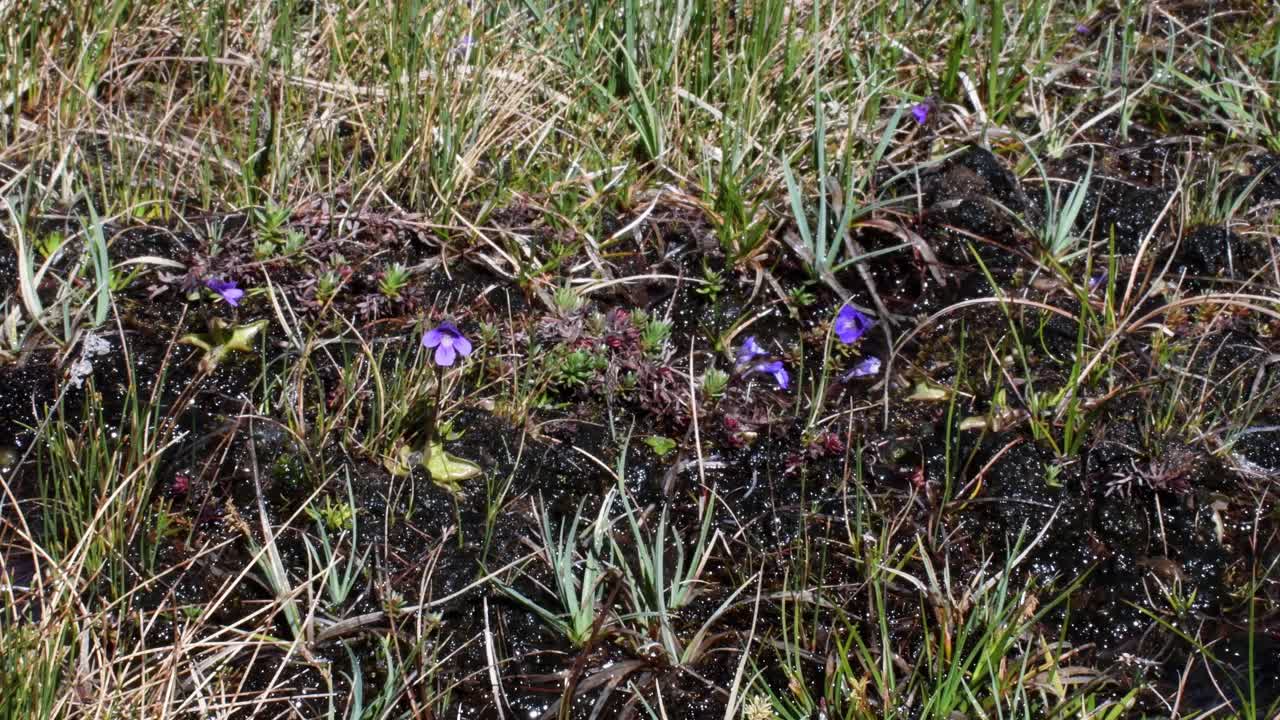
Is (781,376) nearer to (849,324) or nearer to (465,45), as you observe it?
(849,324)

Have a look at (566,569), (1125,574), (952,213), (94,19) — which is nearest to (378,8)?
(94,19)

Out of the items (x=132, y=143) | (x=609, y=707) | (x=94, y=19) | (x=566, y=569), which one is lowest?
(x=609, y=707)

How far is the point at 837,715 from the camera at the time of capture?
7.07ft

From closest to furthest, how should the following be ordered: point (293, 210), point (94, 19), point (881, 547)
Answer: point (881, 547), point (293, 210), point (94, 19)

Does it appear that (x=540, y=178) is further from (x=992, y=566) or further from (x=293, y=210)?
(x=992, y=566)

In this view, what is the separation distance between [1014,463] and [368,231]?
5.91 ft

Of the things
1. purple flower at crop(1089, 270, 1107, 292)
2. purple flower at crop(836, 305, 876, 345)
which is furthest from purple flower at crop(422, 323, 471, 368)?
purple flower at crop(1089, 270, 1107, 292)

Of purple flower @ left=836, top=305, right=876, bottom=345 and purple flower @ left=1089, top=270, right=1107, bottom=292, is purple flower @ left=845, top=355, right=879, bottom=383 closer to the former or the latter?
purple flower @ left=836, top=305, right=876, bottom=345

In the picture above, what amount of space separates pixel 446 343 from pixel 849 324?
105 centimetres

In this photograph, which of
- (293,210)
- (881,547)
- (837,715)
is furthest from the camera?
(293,210)

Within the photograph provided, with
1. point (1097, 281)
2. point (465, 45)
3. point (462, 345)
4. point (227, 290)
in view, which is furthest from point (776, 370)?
point (465, 45)

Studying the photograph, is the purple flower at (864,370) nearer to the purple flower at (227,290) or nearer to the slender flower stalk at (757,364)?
the slender flower stalk at (757,364)

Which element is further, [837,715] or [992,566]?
[992,566]

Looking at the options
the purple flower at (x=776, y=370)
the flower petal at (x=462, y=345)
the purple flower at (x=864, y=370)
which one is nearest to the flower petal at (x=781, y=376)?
the purple flower at (x=776, y=370)
